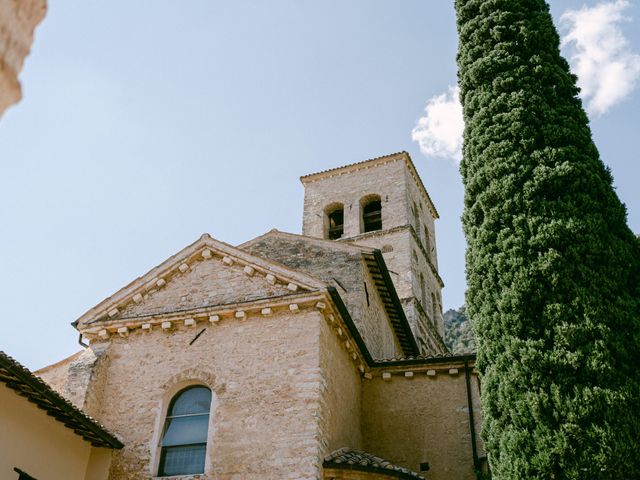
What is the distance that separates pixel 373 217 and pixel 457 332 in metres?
27.9

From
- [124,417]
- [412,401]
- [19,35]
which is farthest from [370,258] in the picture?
[19,35]

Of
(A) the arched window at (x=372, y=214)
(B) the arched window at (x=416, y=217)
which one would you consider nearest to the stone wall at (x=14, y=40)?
(A) the arched window at (x=372, y=214)

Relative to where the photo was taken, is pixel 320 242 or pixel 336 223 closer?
pixel 320 242

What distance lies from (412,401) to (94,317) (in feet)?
22.5

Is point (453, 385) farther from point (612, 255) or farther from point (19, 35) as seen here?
point (19, 35)

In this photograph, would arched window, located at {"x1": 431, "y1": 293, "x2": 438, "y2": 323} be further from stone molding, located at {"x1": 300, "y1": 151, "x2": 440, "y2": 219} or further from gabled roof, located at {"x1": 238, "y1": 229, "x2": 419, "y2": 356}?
gabled roof, located at {"x1": 238, "y1": 229, "x2": 419, "y2": 356}

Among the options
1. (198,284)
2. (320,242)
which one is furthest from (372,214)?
(198,284)

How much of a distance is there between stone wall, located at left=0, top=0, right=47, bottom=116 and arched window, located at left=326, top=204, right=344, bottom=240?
27281 millimetres

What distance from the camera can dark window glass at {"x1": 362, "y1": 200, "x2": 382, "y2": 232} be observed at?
29484mm

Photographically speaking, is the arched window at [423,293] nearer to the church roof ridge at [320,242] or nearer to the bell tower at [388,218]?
the bell tower at [388,218]

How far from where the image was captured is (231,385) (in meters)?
11.5

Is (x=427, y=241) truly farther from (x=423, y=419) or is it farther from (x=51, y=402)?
(x=51, y=402)

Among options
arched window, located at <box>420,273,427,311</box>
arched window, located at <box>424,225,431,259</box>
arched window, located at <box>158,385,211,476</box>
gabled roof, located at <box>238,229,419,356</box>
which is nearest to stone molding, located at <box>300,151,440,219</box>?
arched window, located at <box>424,225,431,259</box>

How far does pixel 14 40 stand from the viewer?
2.17 metres
